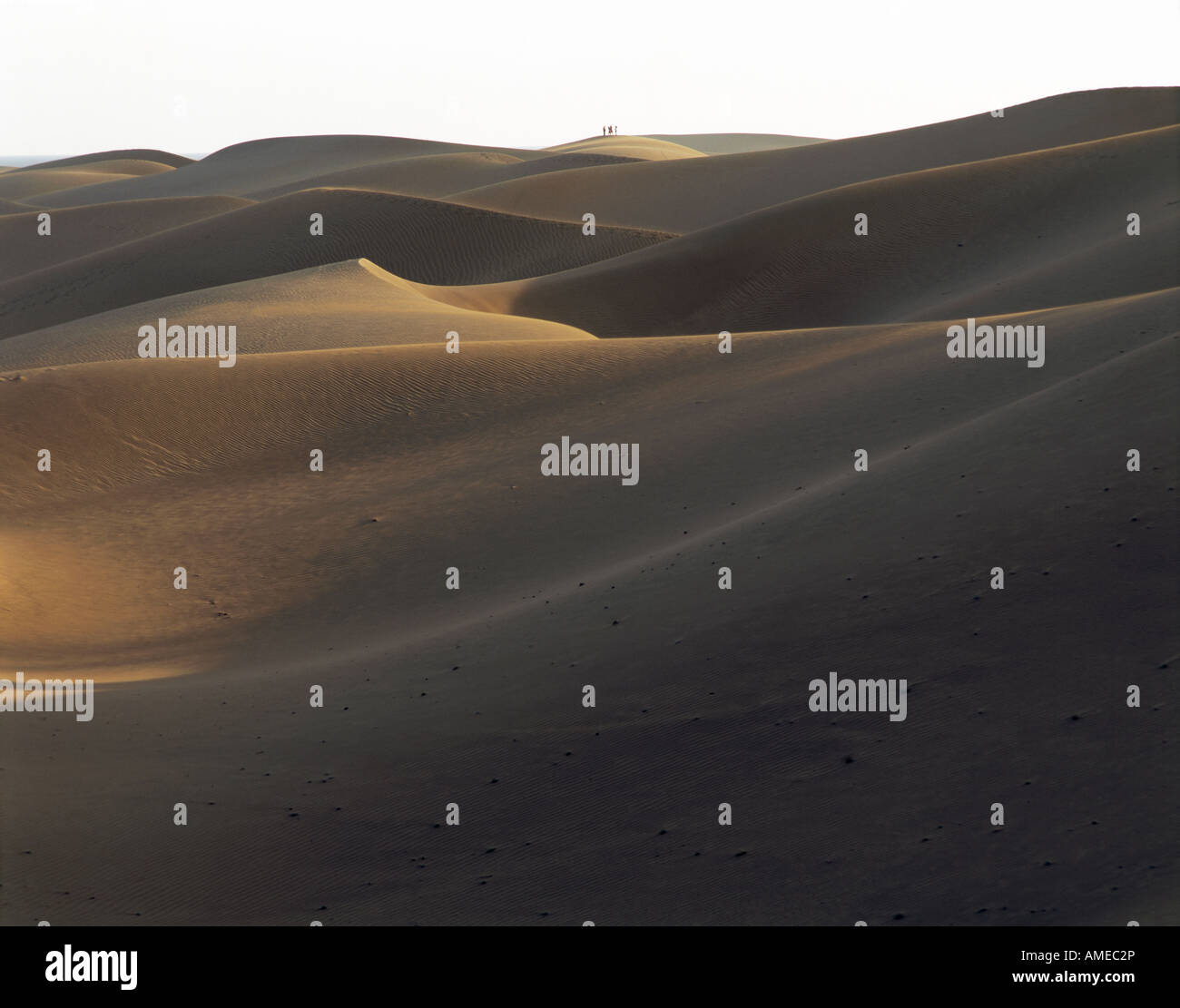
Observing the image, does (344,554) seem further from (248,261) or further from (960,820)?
(248,261)

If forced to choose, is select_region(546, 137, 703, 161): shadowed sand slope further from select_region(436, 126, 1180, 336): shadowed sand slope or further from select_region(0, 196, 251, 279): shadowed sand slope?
select_region(436, 126, 1180, 336): shadowed sand slope

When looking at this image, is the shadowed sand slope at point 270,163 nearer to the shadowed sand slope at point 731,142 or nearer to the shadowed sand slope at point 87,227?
the shadowed sand slope at point 87,227

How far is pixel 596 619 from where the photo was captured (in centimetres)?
989

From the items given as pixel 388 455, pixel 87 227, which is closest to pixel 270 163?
pixel 87 227

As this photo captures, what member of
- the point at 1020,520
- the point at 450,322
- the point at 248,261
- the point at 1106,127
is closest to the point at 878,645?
the point at 1020,520

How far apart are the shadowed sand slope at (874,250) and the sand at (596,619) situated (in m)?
4.04

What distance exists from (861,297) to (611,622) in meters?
21.3

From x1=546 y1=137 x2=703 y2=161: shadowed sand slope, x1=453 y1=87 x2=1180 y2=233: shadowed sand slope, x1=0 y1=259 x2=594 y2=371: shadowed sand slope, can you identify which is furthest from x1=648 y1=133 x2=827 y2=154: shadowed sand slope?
x1=0 y1=259 x2=594 y2=371: shadowed sand slope

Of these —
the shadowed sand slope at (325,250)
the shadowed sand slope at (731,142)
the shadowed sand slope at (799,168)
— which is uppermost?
the shadowed sand slope at (731,142)

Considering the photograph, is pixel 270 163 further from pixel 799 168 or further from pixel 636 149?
pixel 799 168

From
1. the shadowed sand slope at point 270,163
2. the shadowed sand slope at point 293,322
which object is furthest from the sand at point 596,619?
the shadowed sand slope at point 270,163

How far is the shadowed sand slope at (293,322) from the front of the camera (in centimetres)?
2164

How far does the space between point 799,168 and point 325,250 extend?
1974 cm

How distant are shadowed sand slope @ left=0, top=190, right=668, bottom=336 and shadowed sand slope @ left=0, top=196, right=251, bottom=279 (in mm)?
9119
